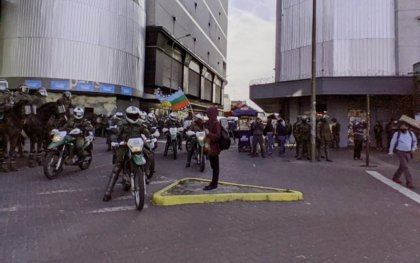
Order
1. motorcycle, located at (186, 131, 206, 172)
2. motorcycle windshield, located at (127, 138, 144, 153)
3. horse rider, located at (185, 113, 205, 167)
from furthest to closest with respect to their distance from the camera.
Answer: horse rider, located at (185, 113, 205, 167) < motorcycle, located at (186, 131, 206, 172) < motorcycle windshield, located at (127, 138, 144, 153)

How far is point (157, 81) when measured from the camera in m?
45.0

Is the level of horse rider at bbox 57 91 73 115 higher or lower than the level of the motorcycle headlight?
higher

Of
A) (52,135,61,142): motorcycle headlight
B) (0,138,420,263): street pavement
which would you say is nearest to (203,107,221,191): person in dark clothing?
(0,138,420,263): street pavement

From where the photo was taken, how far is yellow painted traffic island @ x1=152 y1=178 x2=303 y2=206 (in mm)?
7938

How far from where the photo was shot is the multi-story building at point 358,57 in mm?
25094

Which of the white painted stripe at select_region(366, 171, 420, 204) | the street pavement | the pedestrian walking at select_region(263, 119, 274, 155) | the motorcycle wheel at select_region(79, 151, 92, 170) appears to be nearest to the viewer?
the street pavement

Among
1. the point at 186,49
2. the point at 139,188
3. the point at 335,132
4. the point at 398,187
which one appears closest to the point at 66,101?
the point at 139,188

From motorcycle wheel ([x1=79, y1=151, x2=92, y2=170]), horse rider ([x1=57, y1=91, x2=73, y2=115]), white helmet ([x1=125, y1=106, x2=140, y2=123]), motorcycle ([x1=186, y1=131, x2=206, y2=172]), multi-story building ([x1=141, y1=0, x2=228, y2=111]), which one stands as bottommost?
motorcycle wheel ([x1=79, y1=151, x2=92, y2=170])

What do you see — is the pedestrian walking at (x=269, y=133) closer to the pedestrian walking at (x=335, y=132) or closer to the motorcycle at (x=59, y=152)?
the pedestrian walking at (x=335, y=132)

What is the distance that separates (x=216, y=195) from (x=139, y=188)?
1.60 metres

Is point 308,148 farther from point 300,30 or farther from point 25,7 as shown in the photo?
point 25,7

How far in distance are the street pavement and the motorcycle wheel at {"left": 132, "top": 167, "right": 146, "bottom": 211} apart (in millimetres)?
154

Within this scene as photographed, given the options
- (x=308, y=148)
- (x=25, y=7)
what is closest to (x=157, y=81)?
(x=25, y=7)

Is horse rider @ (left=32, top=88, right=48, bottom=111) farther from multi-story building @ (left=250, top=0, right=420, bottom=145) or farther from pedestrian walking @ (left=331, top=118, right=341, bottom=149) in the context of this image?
multi-story building @ (left=250, top=0, right=420, bottom=145)
